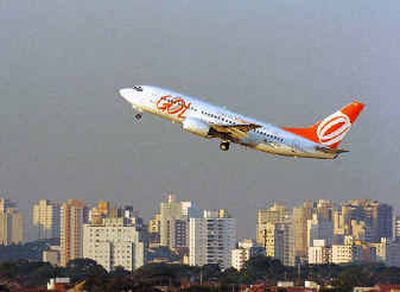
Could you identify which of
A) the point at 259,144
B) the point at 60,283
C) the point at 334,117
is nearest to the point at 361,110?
the point at 334,117

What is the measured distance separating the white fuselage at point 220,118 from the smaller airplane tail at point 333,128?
2.06m

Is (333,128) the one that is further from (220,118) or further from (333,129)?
(220,118)

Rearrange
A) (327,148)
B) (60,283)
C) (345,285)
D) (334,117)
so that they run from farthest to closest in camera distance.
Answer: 1. (345,285)
2. (60,283)
3. (334,117)
4. (327,148)

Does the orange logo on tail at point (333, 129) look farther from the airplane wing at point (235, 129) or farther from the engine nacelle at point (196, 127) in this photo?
the engine nacelle at point (196, 127)

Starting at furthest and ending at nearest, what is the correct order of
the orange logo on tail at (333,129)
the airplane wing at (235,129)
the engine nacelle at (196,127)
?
the orange logo on tail at (333,129) < the airplane wing at (235,129) < the engine nacelle at (196,127)

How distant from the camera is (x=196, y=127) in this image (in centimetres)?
15162

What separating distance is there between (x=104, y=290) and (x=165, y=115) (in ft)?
63.8

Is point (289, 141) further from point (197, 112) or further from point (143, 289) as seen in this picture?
point (143, 289)

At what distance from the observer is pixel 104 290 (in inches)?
6314

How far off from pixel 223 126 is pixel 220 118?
95cm

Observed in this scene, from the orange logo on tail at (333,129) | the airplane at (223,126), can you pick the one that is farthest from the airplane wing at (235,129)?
the orange logo on tail at (333,129)

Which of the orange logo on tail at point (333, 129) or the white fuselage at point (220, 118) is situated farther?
the orange logo on tail at point (333, 129)

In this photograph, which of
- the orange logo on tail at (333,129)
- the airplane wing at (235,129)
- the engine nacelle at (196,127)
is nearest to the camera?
the engine nacelle at (196,127)

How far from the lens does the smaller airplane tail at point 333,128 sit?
15712 centimetres
